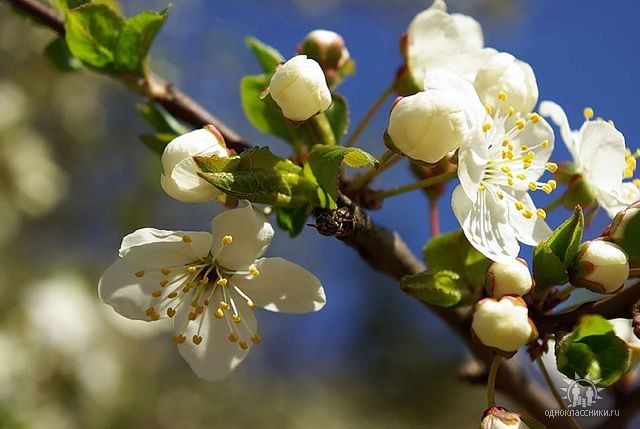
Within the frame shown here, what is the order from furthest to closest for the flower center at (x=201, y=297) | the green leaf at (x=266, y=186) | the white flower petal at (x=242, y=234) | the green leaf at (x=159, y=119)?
the green leaf at (x=159, y=119) < the flower center at (x=201, y=297) < the white flower petal at (x=242, y=234) < the green leaf at (x=266, y=186)

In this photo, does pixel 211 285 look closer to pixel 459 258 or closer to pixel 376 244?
pixel 376 244

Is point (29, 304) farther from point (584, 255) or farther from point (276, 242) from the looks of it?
point (276, 242)

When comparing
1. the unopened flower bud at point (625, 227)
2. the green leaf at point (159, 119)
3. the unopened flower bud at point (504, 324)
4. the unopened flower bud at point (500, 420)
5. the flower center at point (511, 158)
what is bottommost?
the green leaf at point (159, 119)

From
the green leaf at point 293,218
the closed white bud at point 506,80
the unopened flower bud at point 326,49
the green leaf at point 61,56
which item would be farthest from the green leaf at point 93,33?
the closed white bud at point 506,80

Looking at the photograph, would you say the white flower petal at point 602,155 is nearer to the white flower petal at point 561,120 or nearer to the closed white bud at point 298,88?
the white flower petal at point 561,120

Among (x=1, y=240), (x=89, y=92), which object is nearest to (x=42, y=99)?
(x=89, y=92)

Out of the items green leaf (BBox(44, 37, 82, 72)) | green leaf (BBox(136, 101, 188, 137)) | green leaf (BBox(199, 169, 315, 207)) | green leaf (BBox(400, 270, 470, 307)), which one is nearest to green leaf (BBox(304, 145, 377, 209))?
green leaf (BBox(199, 169, 315, 207))
